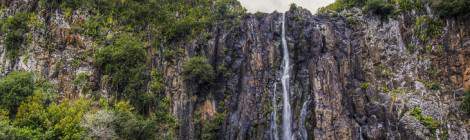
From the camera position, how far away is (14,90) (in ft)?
99.3

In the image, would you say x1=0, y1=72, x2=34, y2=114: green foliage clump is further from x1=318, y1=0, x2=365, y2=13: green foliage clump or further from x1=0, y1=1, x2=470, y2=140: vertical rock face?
x1=318, y1=0, x2=365, y2=13: green foliage clump

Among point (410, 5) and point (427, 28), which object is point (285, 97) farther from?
point (410, 5)

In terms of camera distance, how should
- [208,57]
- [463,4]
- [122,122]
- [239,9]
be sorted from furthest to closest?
[239,9]
[208,57]
[463,4]
[122,122]

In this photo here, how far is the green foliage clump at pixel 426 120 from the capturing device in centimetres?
3080

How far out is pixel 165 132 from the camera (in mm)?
33719

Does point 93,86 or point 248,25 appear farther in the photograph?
point 248,25

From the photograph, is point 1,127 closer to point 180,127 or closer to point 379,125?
point 180,127

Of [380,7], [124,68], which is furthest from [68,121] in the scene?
[380,7]

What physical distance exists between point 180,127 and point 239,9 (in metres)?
15.7

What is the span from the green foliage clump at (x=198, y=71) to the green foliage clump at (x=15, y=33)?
526 inches

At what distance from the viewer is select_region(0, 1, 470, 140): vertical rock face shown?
31656 mm

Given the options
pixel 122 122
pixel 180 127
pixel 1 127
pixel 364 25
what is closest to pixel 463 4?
pixel 364 25

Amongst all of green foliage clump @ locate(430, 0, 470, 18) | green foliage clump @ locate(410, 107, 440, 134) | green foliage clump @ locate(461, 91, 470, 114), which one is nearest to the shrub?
green foliage clump @ locate(430, 0, 470, 18)

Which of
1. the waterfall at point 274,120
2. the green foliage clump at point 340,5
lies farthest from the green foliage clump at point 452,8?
the waterfall at point 274,120
